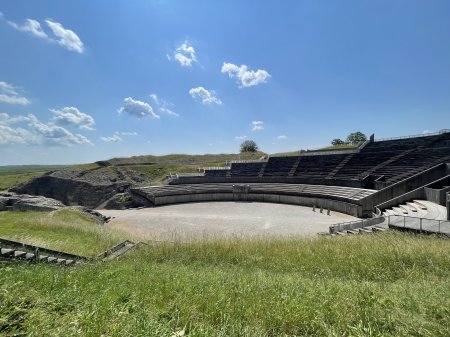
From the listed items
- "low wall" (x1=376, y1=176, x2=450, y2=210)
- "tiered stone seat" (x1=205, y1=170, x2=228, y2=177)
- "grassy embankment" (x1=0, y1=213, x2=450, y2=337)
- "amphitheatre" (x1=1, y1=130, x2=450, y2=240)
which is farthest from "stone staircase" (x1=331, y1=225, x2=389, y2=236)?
"tiered stone seat" (x1=205, y1=170, x2=228, y2=177)

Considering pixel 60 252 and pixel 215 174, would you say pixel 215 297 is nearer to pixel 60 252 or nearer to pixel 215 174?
pixel 60 252

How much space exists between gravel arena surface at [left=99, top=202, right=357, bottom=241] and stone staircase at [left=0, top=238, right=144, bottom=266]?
19.5 ft

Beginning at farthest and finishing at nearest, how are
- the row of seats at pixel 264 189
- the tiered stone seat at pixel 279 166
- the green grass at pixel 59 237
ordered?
the tiered stone seat at pixel 279 166
the row of seats at pixel 264 189
the green grass at pixel 59 237

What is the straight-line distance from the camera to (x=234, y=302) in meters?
4.41

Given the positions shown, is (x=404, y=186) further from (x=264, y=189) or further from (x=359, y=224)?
(x=264, y=189)

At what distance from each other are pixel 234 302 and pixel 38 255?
9021 millimetres

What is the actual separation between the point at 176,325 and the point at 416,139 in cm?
3813

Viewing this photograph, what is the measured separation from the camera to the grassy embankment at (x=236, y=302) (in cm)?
322

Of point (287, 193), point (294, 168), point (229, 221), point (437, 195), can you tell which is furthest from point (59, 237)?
point (294, 168)

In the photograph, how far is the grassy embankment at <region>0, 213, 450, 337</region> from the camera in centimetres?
322

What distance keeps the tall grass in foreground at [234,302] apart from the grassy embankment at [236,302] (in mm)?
16

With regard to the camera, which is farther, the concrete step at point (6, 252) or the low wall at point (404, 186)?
the low wall at point (404, 186)

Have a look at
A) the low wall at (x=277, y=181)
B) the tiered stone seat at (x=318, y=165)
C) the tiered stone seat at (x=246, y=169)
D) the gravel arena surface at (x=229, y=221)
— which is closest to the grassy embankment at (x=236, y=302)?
the gravel arena surface at (x=229, y=221)

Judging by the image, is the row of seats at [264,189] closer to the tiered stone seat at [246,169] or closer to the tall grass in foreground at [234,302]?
the tiered stone seat at [246,169]
